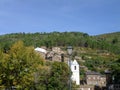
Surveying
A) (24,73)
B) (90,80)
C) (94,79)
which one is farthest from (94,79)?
(24,73)

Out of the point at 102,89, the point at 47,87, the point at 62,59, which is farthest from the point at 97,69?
the point at 47,87

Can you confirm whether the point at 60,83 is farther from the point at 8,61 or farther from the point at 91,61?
the point at 91,61

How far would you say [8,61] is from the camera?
205 ft

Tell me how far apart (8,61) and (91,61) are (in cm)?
11282

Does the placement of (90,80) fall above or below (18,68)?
below

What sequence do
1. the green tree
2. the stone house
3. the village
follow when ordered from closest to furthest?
the green tree → the village → the stone house

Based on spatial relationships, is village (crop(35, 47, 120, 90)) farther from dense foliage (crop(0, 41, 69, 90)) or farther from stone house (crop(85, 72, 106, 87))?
dense foliage (crop(0, 41, 69, 90))

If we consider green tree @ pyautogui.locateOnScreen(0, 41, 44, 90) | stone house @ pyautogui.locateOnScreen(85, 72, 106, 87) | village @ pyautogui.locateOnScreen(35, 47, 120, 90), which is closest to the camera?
green tree @ pyautogui.locateOnScreen(0, 41, 44, 90)

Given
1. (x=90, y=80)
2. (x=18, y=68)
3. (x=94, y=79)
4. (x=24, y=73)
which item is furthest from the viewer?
(x=94, y=79)

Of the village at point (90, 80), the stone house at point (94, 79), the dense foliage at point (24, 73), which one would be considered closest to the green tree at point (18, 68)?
the dense foliage at point (24, 73)

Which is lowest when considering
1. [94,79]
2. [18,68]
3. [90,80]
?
[90,80]

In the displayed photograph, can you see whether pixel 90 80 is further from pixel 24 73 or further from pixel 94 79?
pixel 24 73

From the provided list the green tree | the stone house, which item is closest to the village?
the stone house

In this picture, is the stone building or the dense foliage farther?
the stone building
